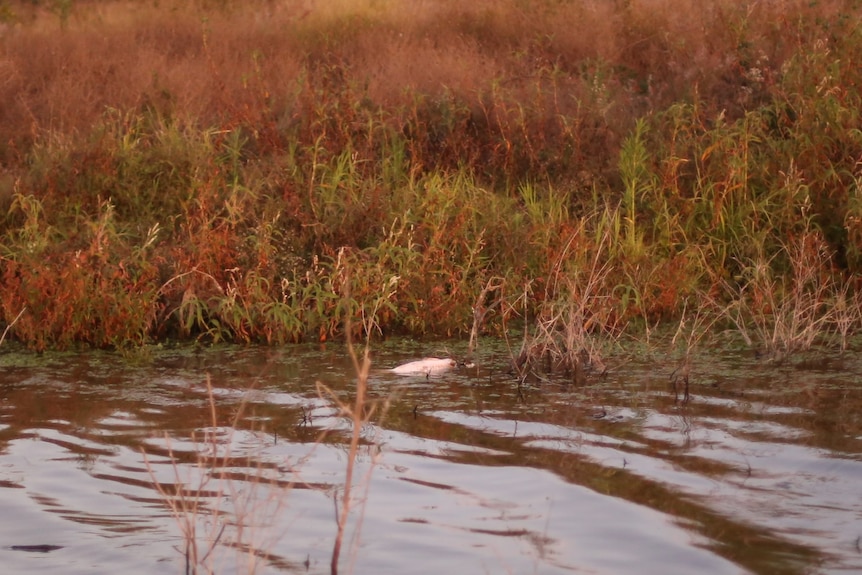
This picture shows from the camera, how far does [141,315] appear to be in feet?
24.4

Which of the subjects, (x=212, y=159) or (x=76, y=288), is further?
(x=212, y=159)

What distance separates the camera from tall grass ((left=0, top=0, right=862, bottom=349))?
25.6 ft

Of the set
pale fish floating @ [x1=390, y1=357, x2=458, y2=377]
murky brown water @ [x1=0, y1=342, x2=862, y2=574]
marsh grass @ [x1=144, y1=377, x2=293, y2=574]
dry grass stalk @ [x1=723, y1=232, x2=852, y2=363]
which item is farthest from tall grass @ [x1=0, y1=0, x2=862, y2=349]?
marsh grass @ [x1=144, y1=377, x2=293, y2=574]

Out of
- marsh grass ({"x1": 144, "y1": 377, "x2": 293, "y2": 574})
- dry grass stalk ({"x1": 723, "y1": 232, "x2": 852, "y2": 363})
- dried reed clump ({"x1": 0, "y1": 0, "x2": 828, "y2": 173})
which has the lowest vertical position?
marsh grass ({"x1": 144, "y1": 377, "x2": 293, "y2": 574})

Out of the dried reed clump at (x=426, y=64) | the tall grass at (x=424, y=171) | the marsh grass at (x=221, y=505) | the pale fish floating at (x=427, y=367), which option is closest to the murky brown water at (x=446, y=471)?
the marsh grass at (x=221, y=505)

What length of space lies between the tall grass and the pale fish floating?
0.56 m

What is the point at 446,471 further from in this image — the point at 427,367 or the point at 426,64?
the point at 426,64

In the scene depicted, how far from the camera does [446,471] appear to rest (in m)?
4.71

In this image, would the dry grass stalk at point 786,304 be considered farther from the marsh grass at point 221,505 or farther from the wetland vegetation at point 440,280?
the marsh grass at point 221,505

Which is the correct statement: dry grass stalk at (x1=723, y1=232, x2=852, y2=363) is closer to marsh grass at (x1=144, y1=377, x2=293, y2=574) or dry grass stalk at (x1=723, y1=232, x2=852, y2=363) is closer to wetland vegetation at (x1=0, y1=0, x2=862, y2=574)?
wetland vegetation at (x1=0, y1=0, x2=862, y2=574)

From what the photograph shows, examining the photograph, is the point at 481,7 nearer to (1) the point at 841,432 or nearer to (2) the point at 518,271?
(2) the point at 518,271

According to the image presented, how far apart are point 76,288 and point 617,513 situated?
438cm

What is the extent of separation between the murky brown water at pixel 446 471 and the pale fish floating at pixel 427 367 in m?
0.16

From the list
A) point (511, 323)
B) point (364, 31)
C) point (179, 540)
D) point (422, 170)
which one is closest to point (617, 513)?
point (179, 540)
